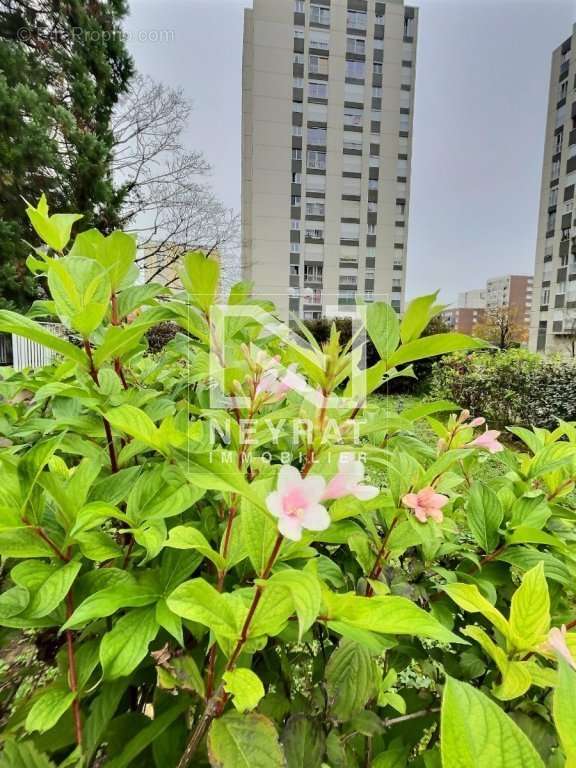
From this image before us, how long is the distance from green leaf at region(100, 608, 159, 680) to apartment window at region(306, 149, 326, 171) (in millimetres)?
18906

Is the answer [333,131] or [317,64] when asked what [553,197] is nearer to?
[333,131]

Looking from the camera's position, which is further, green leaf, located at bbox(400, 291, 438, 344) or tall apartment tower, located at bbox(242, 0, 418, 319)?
tall apartment tower, located at bbox(242, 0, 418, 319)

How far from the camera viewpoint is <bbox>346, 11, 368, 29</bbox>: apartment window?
16953mm

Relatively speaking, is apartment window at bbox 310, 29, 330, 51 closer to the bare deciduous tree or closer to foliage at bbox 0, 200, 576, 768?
the bare deciduous tree

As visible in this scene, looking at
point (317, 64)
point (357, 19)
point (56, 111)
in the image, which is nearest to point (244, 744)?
point (56, 111)

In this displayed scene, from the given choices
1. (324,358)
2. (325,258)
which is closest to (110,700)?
(324,358)

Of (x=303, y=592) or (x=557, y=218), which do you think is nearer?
(x=303, y=592)

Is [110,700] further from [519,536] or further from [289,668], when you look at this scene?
[519,536]

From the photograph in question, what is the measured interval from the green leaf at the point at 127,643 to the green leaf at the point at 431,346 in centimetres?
31

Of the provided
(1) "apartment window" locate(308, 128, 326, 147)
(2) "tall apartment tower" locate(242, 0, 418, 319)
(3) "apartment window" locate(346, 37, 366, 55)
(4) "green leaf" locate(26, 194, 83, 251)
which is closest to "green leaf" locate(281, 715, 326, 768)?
(4) "green leaf" locate(26, 194, 83, 251)

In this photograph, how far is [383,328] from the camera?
417 millimetres

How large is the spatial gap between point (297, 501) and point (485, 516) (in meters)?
0.32

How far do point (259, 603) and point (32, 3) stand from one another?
394 inches

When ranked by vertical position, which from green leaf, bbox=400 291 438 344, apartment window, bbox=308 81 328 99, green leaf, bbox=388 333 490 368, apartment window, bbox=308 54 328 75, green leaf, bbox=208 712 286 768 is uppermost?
apartment window, bbox=308 54 328 75
